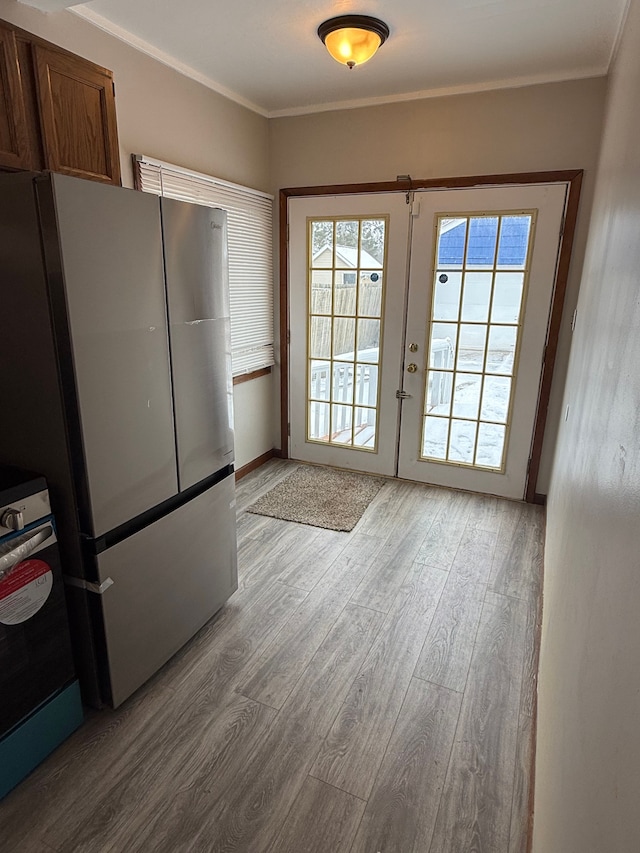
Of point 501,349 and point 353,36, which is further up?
point 353,36

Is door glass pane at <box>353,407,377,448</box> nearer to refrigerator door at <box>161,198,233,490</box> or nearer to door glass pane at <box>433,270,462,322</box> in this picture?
door glass pane at <box>433,270,462,322</box>

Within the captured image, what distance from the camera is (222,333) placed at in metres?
2.12

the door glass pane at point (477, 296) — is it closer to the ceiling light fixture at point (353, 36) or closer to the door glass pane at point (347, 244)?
the door glass pane at point (347, 244)

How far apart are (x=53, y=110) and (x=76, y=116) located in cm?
12

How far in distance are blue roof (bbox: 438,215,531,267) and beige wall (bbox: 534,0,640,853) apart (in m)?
1.45

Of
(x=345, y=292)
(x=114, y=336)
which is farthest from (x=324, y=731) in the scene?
(x=345, y=292)

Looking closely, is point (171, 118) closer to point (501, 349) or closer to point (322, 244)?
point (322, 244)

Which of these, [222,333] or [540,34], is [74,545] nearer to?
[222,333]

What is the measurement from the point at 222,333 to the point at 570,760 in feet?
5.89

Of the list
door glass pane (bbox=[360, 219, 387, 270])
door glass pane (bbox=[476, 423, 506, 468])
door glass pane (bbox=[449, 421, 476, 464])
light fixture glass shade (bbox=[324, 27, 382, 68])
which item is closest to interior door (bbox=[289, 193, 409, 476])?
door glass pane (bbox=[360, 219, 387, 270])

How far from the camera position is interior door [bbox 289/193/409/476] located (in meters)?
3.55

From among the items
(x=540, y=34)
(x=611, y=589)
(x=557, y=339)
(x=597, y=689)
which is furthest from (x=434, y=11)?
(x=597, y=689)

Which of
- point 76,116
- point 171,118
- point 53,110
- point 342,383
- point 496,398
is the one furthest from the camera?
point 342,383

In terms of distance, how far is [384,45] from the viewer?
8.38 feet
